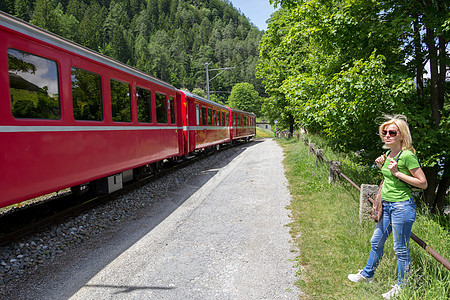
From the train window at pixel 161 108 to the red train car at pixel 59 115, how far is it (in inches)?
49.0

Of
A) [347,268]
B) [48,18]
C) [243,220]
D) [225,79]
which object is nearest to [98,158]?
[243,220]

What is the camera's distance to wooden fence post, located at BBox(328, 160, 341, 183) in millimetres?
7707

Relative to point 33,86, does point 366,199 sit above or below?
below

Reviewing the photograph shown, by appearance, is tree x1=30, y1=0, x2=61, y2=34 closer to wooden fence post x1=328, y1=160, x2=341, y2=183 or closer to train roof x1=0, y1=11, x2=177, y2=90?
train roof x1=0, y1=11, x2=177, y2=90

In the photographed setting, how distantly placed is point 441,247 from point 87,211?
6.31 metres

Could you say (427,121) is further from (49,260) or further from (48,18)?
(48,18)

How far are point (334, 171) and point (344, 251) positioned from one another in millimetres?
3957

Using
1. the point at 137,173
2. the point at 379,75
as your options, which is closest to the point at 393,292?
the point at 379,75

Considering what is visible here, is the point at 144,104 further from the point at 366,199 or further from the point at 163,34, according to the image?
the point at 163,34

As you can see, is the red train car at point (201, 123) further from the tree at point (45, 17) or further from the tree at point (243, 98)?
the tree at point (45, 17)

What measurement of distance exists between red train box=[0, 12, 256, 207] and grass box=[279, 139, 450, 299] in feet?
13.0

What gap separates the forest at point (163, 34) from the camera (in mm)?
78312

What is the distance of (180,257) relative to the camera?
14.4ft

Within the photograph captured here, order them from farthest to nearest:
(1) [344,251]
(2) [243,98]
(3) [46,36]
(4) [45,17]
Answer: (2) [243,98]
(4) [45,17]
(3) [46,36]
(1) [344,251]
